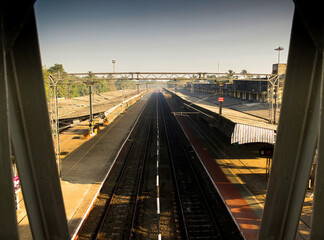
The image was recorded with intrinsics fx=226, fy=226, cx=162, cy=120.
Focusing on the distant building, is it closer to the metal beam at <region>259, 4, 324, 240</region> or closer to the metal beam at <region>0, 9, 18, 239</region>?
the metal beam at <region>259, 4, 324, 240</region>

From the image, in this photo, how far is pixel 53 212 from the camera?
3799mm

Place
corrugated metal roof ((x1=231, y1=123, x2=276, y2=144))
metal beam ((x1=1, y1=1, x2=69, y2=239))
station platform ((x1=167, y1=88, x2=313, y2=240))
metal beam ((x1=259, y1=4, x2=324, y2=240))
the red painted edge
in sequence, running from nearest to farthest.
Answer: metal beam ((x1=1, y1=1, x2=69, y2=239)) → metal beam ((x1=259, y1=4, x2=324, y2=240)) → the red painted edge → station platform ((x1=167, y1=88, x2=313, y2=240)) → corrugated metal roof ((x1=231, y1=123, x2=276, y2=144))

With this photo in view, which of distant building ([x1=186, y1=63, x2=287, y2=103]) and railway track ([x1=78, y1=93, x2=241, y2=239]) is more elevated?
distant building ([x1=186, y1=63, x2=287, y2=103])

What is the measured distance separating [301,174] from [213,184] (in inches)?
524

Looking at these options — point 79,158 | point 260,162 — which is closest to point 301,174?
point 260,162

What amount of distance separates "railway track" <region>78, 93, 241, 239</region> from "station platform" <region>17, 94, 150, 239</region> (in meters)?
0.62

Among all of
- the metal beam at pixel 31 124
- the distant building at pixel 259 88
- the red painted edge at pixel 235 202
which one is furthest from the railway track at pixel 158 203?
the distant building at pixel 259 88

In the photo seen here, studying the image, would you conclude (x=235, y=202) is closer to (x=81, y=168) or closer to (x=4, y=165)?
(x=81, y=168)

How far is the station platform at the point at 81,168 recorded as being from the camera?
40.1 feet

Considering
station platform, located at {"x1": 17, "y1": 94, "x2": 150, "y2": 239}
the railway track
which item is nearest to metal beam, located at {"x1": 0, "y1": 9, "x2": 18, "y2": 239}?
station platform, located at {"x1": 17, "y1": 94, "x2": 150, "y2": 239}

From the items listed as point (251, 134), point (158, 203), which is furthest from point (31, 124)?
point (251, 134)

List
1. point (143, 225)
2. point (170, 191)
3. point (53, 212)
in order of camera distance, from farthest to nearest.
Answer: point (170, 191) → point (143, 225) → point (53, 212)

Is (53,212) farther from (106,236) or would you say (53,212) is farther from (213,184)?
(213,184)

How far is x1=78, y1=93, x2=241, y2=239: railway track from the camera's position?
11070 mm
